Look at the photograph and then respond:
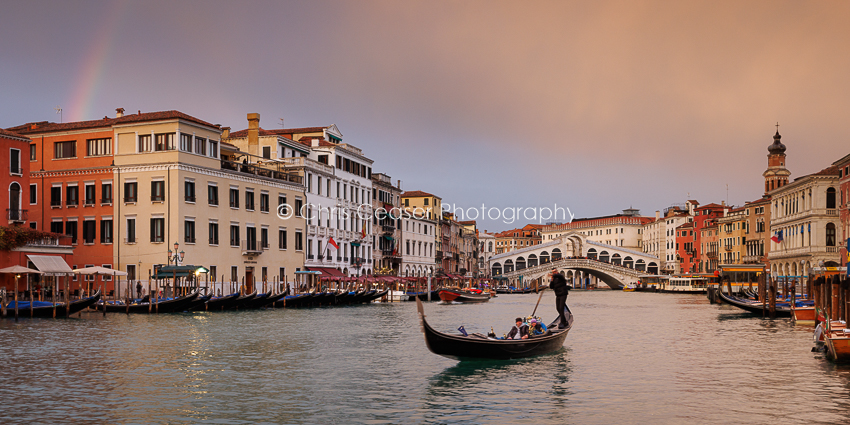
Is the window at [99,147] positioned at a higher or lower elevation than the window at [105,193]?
higher

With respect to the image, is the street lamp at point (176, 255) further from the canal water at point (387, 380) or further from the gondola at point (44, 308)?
the canal water at point (387, 380)

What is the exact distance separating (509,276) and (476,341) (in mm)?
74099

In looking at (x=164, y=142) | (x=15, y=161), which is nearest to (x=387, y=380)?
(x=15, y=161)

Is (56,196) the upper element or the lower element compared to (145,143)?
lower

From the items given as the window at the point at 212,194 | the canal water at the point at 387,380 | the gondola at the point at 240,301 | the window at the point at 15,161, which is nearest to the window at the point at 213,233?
the window at the point at 212,194

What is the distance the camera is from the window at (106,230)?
116 feet

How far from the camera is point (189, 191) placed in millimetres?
35531

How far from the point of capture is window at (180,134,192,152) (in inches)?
1388

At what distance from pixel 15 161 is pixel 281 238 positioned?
1425cm

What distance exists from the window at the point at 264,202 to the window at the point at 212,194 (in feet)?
11.8

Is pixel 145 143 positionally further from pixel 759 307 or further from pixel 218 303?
pixel 759 307

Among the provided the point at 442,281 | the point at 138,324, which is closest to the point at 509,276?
the point at 442,281

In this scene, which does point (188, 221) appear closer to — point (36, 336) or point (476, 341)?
point (36, 336)

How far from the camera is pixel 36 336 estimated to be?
65.0 feet
